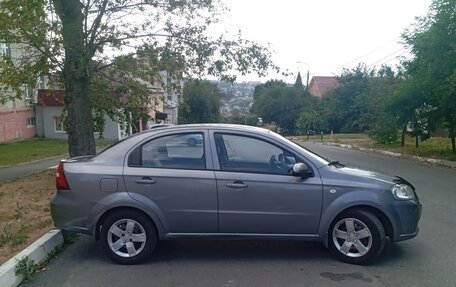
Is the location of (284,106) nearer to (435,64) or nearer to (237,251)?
(435,64)

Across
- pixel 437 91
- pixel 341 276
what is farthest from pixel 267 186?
pixel 437 91

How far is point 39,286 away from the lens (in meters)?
4.31

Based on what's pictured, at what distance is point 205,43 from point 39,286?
7.56 metres

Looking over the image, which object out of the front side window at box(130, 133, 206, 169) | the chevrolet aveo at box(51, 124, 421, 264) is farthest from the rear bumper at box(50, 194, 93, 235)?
the front side window at box(130, 133, 206, 169)

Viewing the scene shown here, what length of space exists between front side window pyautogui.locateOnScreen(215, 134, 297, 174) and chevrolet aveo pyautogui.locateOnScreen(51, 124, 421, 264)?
0.01 meters

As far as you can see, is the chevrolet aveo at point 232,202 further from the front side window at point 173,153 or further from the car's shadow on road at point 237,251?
the car's shadow on road at point 237,251

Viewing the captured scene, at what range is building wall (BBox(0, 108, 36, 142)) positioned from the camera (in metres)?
29.1

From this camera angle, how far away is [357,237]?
493cm

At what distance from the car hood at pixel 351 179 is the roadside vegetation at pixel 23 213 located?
3788 millimetres

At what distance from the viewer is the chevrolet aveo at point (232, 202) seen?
16.1ft

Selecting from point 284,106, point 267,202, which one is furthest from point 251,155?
point 284,106

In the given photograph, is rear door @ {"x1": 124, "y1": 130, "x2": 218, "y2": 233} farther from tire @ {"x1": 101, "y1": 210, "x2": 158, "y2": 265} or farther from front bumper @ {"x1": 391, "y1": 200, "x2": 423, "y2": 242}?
front bumper @ {"x1": 391, "y1": 200, "x2": 423, "y2": 242}

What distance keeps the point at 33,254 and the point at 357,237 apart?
3.73 meters

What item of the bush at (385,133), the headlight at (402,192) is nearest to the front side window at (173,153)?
the headlight at (402,192)
